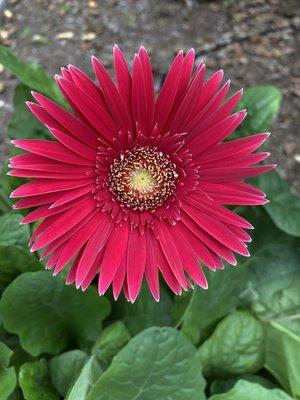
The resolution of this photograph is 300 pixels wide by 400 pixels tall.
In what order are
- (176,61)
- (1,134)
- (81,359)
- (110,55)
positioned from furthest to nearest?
(110,55) < (1,134) < (81,359) < (176,61)

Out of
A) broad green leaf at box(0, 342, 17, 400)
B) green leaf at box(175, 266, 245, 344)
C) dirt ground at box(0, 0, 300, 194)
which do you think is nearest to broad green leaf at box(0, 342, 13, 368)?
broad green leaf at box(0, 342, 17, 400)

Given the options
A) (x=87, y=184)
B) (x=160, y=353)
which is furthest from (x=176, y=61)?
(x=160, y=353)

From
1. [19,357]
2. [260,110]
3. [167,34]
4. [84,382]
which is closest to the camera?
[84,382]

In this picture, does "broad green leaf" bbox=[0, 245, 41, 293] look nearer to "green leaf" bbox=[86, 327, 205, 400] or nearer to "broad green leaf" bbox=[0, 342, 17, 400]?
"broad green leaf" bbox=[0, 342, 17, 400]

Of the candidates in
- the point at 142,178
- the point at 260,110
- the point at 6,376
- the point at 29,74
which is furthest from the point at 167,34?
the point at 6,376

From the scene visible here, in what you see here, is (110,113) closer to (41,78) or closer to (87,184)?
(87,184)

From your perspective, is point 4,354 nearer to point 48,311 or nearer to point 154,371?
point 48,311
